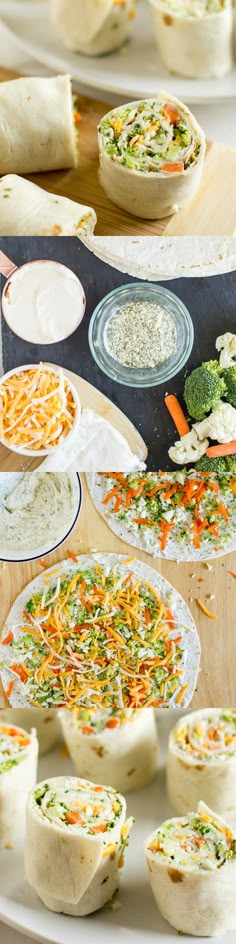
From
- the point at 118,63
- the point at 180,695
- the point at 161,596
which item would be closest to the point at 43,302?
the point at 161,596

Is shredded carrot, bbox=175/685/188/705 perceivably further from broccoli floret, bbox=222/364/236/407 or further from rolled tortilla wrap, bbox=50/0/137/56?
rolled tortilla wrap, bbox=50/0/137/56

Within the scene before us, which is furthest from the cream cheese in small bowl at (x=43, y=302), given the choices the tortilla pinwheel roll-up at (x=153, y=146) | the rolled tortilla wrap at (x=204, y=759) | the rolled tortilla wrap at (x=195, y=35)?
the rolled tortilla wrap at (x=195, y=35)

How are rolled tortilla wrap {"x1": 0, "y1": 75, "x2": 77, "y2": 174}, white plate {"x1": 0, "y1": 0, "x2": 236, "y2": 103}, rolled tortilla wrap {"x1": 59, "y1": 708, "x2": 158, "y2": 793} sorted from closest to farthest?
rolled tortilla wrap {"x1": 59, "y1": 708, "x2": 158, "y2": 793} → rolled tortilla wrap {"x1": 0, "y1": 75, "x2": 77, "y2": 174} → white plate {"x1": 0, "y1": 0, "x2": 236, "y2": 103}

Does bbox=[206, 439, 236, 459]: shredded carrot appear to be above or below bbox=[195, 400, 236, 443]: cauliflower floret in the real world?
below

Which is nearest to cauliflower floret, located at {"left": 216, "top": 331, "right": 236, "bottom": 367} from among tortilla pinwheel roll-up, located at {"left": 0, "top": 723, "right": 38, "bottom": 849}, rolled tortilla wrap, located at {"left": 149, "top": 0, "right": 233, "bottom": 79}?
tortilla pinwheel roll-up, located at {"left": 0, "top": 723, "right": 38, "bottom": 849}

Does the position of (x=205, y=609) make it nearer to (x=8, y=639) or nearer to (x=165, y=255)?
(x=8, y=639)

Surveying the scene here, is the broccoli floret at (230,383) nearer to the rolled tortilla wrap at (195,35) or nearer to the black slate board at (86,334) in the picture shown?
the black slate board at (86,334)

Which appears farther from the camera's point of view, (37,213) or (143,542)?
(37,213)
